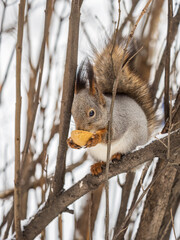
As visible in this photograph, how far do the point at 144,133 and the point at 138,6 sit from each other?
81cm

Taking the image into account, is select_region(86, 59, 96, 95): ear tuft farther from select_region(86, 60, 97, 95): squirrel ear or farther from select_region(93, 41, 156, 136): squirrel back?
select_region(93, 41, 156, 136): squirrel back

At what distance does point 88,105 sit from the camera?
1375 mm

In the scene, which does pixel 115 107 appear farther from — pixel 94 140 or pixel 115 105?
pixel 94 140

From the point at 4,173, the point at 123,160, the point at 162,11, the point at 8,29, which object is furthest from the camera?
the point at 162,11

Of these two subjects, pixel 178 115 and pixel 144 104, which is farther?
pixel 144 104

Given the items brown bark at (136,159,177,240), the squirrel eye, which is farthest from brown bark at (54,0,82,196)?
brown bark at (136,159,177,240)

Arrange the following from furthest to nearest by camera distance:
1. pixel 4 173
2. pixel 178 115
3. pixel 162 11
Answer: pixel 162 11 < pixel 4 173 < pixel 178 115

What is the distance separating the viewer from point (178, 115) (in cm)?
145

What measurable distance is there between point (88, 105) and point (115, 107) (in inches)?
6.4

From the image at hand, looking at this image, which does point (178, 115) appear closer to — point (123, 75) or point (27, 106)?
point (123, 75)

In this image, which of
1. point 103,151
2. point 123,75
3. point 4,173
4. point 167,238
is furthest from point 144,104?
point 4,173

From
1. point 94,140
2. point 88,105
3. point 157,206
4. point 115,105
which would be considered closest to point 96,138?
point 94,140

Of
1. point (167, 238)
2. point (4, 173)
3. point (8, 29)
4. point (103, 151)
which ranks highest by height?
point (8, 29)

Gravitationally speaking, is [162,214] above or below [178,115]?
below
